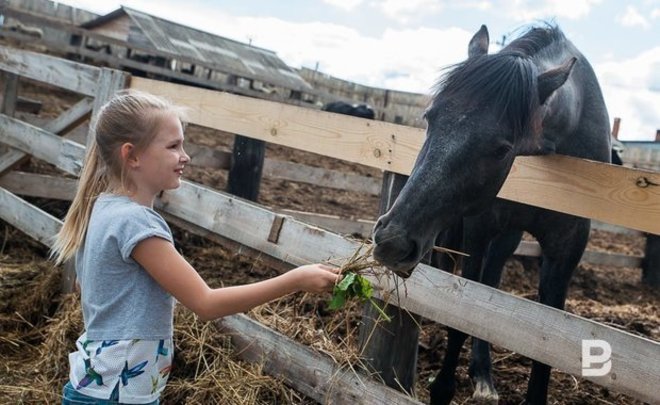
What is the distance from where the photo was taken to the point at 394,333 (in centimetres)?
281

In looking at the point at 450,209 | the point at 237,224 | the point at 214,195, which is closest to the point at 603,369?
the point at 450,209

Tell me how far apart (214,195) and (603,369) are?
2.33 meters

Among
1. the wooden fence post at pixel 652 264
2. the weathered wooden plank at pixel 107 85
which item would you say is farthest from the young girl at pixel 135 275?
the wooden fence post at pixel 652 264

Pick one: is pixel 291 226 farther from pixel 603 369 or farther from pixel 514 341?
pixel 603 369

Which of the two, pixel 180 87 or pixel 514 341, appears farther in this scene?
pixel 180 87

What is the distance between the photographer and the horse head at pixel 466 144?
2271mm

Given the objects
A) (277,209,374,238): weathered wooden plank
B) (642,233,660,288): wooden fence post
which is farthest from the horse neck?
(642,233,660,288): wooden fence post

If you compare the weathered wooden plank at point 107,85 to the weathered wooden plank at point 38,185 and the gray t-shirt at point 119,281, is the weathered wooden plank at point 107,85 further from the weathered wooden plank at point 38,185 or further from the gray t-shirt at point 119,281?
the gray t-shirt at point 119,281

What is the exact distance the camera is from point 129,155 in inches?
77.9

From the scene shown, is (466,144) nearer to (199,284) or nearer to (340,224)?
(199,284)

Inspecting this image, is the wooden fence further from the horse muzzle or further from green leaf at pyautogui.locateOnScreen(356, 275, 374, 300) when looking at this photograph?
green leaf at pyautogui.locateOnScreen(356, 275, 374, 300)

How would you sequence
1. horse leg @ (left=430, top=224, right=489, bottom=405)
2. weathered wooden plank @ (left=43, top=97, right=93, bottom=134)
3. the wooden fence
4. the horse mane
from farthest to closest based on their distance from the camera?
weathered wooden plank @ (left=43, top=97, right=93, bottom=134), horse leg @ (left=430, top=224, right=489, bottom=405), the horse mane, the wooden fence

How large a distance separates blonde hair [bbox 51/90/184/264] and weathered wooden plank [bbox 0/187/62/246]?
102 inches

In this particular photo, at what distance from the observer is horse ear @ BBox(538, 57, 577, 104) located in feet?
8.71
